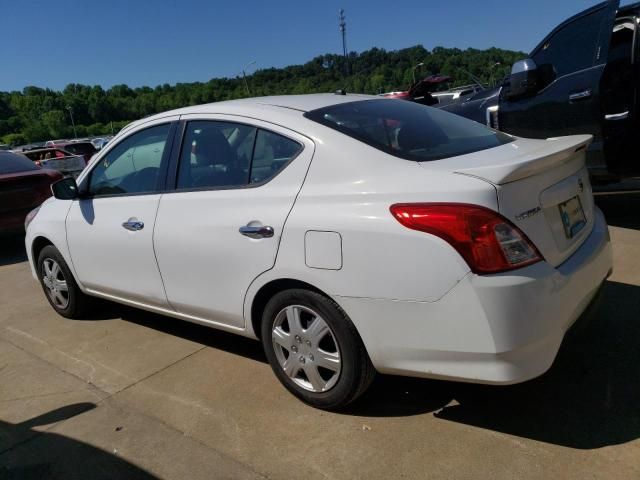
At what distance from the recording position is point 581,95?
5.09m

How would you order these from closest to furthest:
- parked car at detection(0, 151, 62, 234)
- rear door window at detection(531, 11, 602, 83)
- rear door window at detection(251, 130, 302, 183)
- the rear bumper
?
1. the rear bumper
2. rear door window at detection(251, 130, 302, 183)
3. rear door window at detection(531, 11, 602, 83)
4. parked car at detection(0, 151, 62, 234)

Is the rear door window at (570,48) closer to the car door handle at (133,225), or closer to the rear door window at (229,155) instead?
the rear door window at (229,155)

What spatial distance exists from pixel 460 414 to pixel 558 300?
0.78 m

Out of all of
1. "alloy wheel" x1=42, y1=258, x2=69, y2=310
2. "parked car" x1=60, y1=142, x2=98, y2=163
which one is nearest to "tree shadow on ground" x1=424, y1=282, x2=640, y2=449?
"alloy wheel" x1=42, y1=258, x2=69, y2=310

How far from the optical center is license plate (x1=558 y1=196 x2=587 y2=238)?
2.54 metres

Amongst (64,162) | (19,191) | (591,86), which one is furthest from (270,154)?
(64,162)

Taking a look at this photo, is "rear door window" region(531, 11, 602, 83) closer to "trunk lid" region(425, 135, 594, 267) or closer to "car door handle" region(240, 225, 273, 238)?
"trunk lid" region(425, 135, 594, 267)

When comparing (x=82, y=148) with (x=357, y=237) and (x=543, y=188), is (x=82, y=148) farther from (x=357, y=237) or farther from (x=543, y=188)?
(x=543, y=188)

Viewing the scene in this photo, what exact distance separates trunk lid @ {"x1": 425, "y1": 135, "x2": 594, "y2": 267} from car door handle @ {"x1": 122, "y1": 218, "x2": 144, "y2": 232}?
1958mm

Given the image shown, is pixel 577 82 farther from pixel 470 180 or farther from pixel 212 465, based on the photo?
pixel 212 465

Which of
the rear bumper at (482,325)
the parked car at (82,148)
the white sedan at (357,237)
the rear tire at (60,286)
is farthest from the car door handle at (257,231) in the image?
the parked car at (82,148)

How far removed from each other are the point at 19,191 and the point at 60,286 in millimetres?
3570

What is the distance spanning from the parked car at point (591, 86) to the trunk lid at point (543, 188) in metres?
2.43

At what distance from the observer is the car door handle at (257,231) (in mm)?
2752
